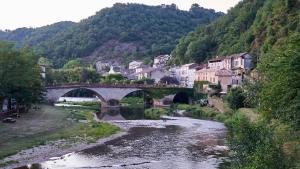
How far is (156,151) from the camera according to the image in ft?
129

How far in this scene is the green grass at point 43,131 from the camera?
39.6m

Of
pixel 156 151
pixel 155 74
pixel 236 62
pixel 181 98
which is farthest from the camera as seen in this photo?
pixel 155 74

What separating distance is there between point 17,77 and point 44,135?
1248 cm

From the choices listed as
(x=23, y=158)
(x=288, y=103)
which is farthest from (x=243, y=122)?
(x=23, y=158)

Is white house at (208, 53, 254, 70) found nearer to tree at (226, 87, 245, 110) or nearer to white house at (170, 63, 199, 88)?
white house at (170, 63, 199, 88)

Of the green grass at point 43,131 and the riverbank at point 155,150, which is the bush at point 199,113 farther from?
the green grass at point 43,131

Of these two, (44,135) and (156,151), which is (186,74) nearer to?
(44,135)

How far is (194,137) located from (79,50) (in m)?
146

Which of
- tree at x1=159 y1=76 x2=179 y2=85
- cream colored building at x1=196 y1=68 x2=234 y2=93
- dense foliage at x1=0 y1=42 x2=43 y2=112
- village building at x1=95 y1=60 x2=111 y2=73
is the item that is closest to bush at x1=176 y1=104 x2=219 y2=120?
cream colored building at x1=196 y1=68 x2=234 y2=93

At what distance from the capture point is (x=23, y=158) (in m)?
34.3

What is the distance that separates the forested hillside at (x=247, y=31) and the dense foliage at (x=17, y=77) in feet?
124

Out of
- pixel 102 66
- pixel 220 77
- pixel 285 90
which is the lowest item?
pixel 285 90

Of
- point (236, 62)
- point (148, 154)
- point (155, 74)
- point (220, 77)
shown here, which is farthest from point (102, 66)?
point (148, 154)

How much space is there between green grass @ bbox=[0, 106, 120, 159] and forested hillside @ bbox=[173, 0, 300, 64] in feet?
115
